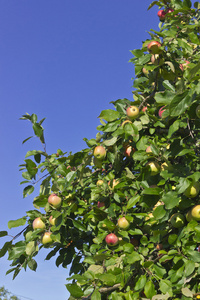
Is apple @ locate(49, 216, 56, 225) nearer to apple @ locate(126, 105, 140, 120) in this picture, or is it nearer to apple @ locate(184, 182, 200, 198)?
apple @ locate(126, 105, 140, 120)

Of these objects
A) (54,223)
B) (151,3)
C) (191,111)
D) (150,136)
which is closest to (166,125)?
(150,136)

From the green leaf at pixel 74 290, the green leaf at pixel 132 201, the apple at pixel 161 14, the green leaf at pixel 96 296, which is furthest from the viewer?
the apple at pixel 161 14

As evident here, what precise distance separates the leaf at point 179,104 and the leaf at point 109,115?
118cm

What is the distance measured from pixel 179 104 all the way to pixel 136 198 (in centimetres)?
101

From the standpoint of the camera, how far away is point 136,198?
104 inches

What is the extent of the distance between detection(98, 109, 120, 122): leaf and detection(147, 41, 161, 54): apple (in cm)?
57

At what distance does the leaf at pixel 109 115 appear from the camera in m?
2.95

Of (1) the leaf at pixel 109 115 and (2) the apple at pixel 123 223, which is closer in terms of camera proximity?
(2) the apple at pixel 123 223

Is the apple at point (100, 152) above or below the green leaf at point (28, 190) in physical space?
above

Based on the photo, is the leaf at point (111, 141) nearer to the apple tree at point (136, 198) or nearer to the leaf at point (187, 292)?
the apple tree at point (136, 198)

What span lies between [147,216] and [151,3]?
9.14ft

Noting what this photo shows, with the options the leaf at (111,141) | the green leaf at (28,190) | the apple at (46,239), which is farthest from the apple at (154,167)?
the green leaf at (28,190)

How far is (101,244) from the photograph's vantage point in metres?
2.95

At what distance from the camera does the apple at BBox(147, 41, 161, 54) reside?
2902 millimetres
